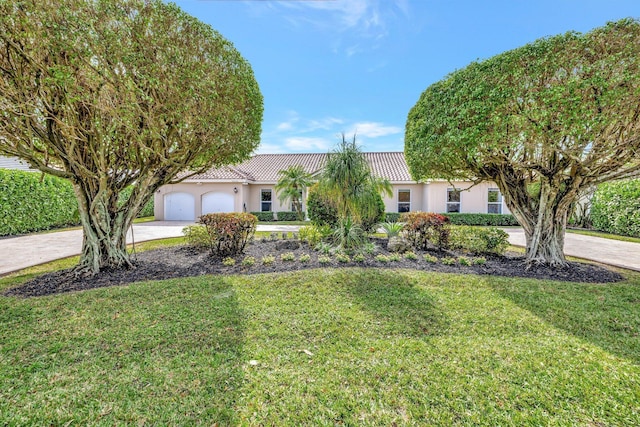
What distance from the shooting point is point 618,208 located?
1391cm

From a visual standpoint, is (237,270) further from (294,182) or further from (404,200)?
(404,200)

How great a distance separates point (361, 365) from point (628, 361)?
2.98 metres

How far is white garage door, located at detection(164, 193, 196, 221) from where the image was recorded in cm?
2106

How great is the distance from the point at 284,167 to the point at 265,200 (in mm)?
3607

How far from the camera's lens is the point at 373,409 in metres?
2.40

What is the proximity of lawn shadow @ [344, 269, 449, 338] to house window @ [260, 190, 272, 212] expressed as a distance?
640 inches

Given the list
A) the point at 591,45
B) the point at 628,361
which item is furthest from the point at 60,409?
the point at 591,45

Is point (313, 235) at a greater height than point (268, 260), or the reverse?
point (313, 235)

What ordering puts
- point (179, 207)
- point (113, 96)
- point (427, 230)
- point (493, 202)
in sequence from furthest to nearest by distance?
point (179, 207) < point (493, 202) < point (427, 230) < point (113, 96)

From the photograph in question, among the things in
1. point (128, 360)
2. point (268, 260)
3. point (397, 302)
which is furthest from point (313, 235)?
point (128, 360)

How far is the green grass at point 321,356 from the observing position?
7.82 ft

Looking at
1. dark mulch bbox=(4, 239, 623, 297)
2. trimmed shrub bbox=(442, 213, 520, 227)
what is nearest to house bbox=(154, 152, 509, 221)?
trimmed shrub bbox=(442, 213, 520, 227)

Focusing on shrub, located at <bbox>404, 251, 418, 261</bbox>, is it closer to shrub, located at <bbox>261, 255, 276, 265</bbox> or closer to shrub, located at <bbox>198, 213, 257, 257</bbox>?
shrub, located at <bbox>261, 255, 276, 265</bbox>

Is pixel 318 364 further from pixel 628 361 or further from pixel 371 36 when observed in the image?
pixel 371 36
